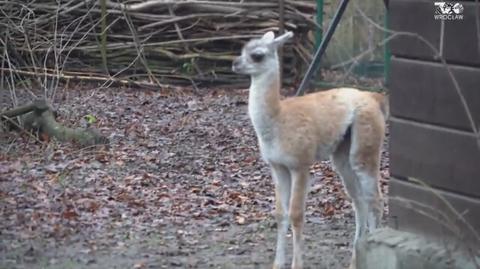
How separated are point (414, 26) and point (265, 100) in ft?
3.77

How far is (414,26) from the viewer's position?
5914 millimetres

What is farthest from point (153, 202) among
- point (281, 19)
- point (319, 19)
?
point (281, 19)

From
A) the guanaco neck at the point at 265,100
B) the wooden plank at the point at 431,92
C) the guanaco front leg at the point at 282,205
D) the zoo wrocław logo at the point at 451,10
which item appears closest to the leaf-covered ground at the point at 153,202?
the guanaco front leg at the point at 282,205

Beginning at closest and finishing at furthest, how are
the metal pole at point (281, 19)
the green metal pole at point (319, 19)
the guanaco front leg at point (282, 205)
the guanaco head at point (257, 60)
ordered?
the guanaco head at point (257, 60)
the guanaco front leg at point (282, 205)
the green metal pole at point (319, 19)
the metal pole at point (281, 19)

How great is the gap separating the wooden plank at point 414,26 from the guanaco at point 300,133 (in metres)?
0.76

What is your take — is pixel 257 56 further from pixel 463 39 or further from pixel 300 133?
pixel 463 39

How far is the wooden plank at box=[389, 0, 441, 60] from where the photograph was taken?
19.0 feet

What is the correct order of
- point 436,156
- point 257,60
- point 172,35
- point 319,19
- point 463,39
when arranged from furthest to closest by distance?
point 172,35 → point 319,19 → point 257,60 → point 436,156 → point 463,39

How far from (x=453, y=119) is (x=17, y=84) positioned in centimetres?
941

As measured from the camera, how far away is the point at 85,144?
11.2m

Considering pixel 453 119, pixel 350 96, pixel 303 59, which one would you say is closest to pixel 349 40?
pixel 303 59

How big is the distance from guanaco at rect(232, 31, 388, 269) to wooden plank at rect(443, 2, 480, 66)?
1.15 metres

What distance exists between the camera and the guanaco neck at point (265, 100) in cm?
663

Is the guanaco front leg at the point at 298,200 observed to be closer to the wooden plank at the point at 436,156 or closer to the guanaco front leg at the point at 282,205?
the guanaco front leg at the point at 282,205
